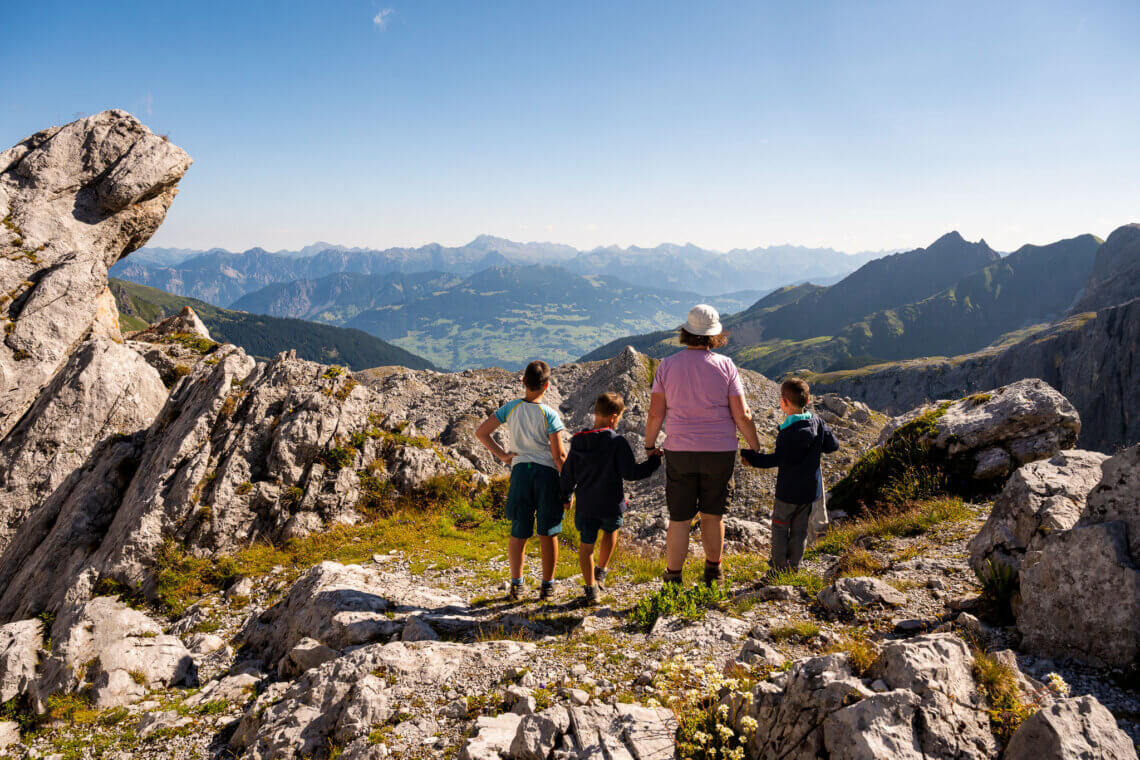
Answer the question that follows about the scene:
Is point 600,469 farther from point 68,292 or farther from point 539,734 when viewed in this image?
point 68,292

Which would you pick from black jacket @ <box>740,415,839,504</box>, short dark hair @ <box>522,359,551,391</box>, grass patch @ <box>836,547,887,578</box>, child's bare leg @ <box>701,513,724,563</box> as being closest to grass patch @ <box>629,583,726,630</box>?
child's bare leg @ <box>701,513,724,563</box>

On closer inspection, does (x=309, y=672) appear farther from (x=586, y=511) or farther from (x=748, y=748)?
(x=748, y=748)

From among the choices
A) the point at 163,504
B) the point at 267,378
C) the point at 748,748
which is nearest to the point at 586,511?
the point at 748,748

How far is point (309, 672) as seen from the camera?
7152mm

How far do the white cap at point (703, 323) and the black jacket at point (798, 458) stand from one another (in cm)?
234

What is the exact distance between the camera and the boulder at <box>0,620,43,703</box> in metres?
8.62

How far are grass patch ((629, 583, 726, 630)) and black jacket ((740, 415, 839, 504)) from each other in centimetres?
225

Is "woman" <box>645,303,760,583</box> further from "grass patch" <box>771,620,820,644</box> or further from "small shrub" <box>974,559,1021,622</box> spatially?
"small shrub" <box>974,559,1021,622</box>

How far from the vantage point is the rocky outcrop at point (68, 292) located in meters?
18.6

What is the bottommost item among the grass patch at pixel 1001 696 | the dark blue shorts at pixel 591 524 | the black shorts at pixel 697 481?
the dark blue shorts at pixel 591 524

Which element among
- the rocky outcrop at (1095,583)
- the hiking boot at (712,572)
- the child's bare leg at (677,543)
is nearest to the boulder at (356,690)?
the child's bare leg at (677,543)

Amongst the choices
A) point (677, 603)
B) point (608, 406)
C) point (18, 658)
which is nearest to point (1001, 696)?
point (677, 603)

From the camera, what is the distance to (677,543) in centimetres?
911

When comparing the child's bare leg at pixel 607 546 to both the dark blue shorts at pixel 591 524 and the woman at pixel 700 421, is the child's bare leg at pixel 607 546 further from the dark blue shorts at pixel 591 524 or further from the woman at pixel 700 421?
the woman at pixel 700 421
